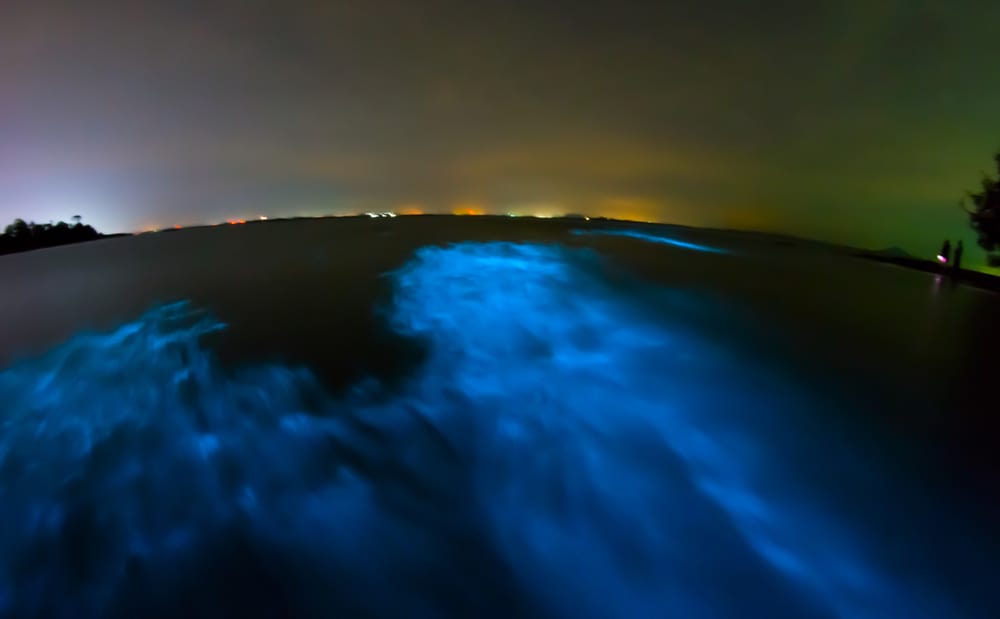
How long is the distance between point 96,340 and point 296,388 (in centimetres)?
486

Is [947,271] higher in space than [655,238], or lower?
lower

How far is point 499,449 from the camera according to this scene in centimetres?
554

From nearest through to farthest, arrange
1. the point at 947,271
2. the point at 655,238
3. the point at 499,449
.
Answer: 1. the point at 499,449
2. the point at 947,271
3. the point at 655,238

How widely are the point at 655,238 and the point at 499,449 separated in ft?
37.0

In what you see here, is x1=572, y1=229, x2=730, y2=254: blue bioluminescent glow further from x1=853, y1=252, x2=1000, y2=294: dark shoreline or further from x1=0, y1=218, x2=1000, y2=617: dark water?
x1=853, y1=252, x2=1000, y2=294: dark shoreline

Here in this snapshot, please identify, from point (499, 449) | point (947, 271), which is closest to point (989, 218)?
point (947, 271)

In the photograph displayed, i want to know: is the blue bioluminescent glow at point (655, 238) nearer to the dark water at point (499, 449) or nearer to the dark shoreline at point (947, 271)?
the dark water at point (499, 449)

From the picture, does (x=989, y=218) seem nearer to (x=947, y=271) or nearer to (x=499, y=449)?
(x=947, y=271)

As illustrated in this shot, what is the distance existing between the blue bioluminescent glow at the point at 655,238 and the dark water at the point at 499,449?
9.72 feet

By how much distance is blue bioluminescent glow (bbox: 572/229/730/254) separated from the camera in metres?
13.1

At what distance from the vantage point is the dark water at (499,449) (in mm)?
3932

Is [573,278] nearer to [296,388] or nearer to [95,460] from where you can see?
[296,388]

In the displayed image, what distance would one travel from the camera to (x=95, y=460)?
5395mm

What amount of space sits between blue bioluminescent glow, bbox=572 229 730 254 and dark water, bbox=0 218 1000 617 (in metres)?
2.96
